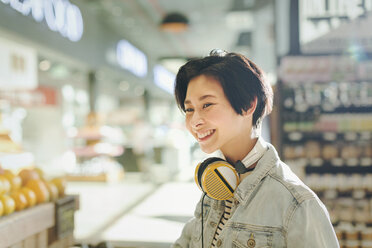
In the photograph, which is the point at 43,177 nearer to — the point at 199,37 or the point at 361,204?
the point at 361,204

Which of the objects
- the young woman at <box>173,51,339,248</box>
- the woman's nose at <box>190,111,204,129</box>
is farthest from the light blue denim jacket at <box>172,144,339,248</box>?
the woman's nose at <box>190,111,204,129</box>

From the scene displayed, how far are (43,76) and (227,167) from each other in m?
12.5

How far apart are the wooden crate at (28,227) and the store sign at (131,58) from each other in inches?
308

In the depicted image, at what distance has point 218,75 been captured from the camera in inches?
53.7

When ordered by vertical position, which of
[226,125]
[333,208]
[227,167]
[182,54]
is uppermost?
[182,54]

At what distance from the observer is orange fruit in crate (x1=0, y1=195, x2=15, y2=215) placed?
7.04 feet

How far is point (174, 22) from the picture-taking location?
871cm

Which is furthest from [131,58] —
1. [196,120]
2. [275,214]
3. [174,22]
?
[275,214]

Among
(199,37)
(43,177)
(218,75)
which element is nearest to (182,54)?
(199,37)

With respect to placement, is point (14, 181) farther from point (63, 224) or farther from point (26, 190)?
point (63, 224)

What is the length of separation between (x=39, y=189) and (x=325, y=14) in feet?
11.9

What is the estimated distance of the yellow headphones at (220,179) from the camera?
1.32 m

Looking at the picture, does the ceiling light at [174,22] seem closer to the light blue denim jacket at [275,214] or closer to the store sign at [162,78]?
the store sign at [162,78]

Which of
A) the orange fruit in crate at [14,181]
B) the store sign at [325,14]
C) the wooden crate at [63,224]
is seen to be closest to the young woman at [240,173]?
the wooden crate at [63,224]
